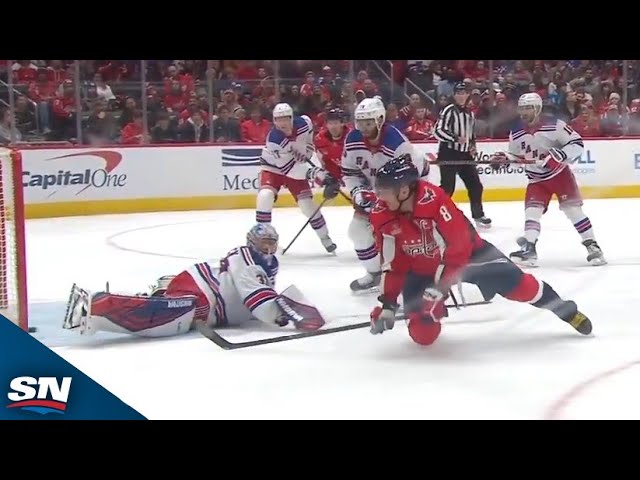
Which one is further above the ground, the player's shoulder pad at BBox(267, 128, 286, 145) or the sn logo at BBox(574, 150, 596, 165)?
the player's shoulder pad at BBox(267, 128, 286, 145)

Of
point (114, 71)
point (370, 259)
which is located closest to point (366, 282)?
point (370, 259)

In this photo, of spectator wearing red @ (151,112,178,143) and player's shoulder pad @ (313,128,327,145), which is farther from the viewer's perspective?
spectator wearing red @ (151,112,178,143)

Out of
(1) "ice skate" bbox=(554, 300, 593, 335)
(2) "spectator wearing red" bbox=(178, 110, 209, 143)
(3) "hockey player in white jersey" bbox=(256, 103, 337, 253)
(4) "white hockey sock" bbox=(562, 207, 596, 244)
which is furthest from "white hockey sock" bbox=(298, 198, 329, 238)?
(1) "ice skate" bbox=(554, 300, 593, 335)

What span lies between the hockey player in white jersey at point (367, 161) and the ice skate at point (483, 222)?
174cm

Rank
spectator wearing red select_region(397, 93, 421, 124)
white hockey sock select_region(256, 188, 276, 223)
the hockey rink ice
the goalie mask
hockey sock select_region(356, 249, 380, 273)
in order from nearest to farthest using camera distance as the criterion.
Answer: the hockey rink ice
the goalie mask
hockey sock select_region(356, 249, 380, 273)
spectator wearing red select_region(397, 93, 421, 124)
white hockey sock select_region(256, 188, 276, 223)

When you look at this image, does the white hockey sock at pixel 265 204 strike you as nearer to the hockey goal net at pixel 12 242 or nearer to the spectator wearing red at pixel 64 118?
the spectator wearing red at pixel 64 118

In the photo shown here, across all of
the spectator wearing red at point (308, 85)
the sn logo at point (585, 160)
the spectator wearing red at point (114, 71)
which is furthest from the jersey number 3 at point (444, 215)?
the sn logo at point (585, 160)

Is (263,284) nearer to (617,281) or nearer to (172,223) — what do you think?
(617,281)

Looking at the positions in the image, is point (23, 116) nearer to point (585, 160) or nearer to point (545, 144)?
point (545, 144)

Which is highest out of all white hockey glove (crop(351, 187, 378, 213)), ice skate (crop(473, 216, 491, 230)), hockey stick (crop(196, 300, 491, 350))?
white hockey glove (crop(351, 187, 378, 213))

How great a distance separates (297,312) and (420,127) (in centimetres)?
214

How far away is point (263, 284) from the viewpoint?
3191 mm

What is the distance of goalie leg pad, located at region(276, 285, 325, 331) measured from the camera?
10.6 feet

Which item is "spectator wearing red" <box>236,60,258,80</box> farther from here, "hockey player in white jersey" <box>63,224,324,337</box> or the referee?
the referee
